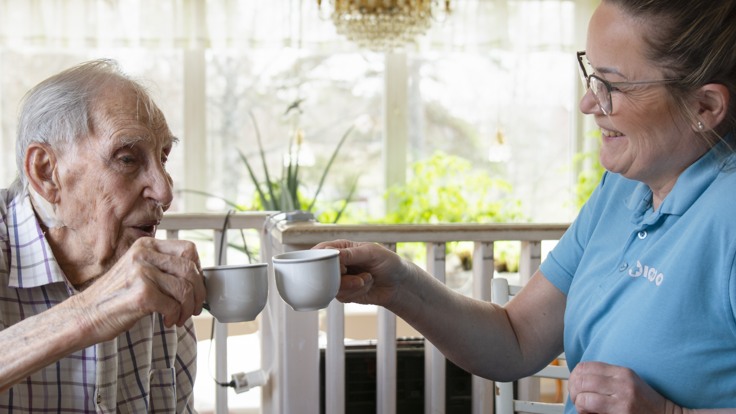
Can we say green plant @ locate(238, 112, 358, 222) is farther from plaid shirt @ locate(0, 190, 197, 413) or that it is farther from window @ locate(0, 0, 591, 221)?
plaid shirt @ locate(0, 190, 197, 413)

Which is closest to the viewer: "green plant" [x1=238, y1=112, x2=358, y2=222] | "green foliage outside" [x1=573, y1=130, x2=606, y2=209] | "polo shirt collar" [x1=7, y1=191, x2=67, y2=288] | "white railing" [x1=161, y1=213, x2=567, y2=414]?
"polo shirt collar" [x1=7, y1=191, x2=67, y2=288]

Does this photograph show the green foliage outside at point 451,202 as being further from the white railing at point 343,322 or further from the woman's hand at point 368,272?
the woman's hand at point 368,272

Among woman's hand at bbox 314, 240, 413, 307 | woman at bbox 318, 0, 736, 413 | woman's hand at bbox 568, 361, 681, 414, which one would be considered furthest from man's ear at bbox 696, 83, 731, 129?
woman's hand at bbox 314, 240, 413, 307

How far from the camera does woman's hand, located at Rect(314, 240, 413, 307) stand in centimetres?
141

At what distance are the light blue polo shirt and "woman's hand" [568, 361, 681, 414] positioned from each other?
0.05 metres

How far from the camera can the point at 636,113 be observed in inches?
47.8

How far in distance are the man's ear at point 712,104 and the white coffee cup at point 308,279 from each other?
58 cm

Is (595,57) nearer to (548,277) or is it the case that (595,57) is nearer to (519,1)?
(548,277)

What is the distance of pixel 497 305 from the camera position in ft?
5.19

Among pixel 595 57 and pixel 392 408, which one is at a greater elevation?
pixel 595 57

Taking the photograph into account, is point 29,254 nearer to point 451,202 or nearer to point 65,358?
point 65,358

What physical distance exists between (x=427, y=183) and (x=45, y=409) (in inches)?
152

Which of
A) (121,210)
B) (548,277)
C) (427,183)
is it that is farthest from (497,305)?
(427,183)

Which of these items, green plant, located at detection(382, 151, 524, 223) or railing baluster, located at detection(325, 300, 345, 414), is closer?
railing baluster, located at detection(325, 300, 345, 414)
